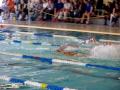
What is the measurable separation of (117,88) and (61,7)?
442 inches

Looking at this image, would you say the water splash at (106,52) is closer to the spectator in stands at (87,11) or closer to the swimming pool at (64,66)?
the swimming pool at (64,66)

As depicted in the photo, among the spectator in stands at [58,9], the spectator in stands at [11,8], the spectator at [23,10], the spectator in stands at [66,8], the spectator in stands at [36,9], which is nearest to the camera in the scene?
the spectator in stands at [66,8]

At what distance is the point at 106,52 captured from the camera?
276 inches

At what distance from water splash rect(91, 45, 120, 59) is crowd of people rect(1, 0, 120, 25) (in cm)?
609

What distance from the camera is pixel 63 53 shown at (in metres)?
7.12

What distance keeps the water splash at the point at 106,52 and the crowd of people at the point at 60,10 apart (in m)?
6.09

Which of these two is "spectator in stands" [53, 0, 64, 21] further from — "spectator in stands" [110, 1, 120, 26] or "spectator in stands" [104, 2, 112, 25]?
"spectator in stands" [110, 1, 120, 26]

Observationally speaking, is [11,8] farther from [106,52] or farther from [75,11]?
[106,52]

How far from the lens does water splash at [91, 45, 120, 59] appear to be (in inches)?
266

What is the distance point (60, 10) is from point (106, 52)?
28.1 ft

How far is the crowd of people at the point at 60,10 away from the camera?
1380cm

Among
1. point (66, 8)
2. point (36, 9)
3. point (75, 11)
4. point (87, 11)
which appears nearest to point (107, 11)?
point (87, 11)

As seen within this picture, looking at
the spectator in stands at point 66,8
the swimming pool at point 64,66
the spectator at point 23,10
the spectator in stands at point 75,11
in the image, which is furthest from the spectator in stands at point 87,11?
the swimming pool at point 64,66

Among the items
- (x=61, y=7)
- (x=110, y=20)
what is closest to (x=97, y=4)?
(x=110, y=20)
